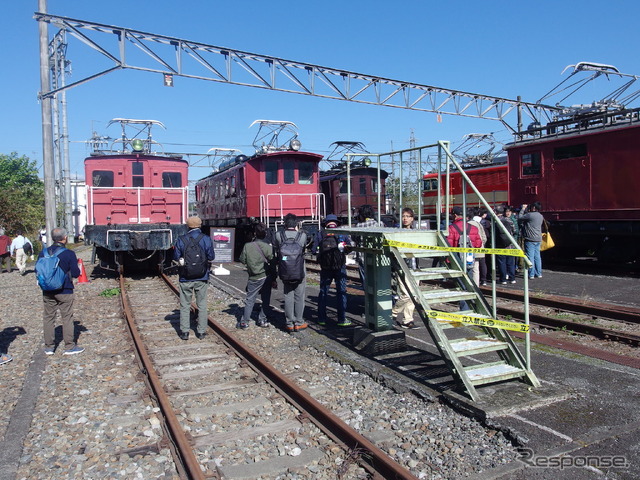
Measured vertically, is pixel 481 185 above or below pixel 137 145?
below

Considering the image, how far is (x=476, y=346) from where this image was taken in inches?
208

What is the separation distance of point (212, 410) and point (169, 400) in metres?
0.56

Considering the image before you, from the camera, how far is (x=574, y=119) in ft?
46.5

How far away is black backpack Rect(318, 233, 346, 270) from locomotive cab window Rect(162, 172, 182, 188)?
31.7 feet

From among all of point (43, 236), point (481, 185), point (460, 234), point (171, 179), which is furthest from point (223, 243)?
point (481, 185)

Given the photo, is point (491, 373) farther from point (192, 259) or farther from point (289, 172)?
point (289, 172)

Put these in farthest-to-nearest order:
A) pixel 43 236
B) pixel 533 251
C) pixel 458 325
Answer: pixel 43 236
pixel 533 251
pixel 458 325

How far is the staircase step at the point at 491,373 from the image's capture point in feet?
16.3

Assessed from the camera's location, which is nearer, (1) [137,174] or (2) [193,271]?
(2) [193,271]

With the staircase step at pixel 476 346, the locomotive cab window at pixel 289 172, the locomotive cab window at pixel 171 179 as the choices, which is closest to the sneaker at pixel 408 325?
the staircase step at pixel 476 346

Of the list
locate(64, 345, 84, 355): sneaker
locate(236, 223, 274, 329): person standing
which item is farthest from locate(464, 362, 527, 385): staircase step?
locate(64, 345, 84, 355): sneaker

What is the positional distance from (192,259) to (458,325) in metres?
4.11

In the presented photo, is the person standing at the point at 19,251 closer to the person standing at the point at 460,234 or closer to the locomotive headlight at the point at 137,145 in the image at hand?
the locomotive headlight at the point at 137,145

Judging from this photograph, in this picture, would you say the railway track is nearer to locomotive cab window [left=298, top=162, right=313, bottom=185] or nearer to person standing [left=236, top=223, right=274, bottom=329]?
person standing [left=236, top=223, right=274, bottom=329]
